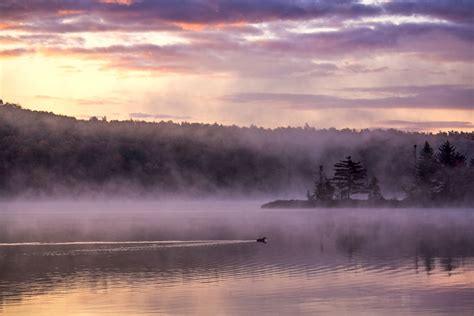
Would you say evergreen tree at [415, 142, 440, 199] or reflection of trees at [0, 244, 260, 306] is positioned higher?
evergreen tree at [415, 142, 440, 199]

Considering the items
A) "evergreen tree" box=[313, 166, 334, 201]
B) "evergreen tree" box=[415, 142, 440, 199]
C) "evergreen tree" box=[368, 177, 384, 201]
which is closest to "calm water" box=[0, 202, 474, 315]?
"evergreen tree" box=[415, 142, 440, 199]

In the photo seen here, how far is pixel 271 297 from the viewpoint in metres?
44.7

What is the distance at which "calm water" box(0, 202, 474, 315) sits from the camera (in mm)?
42469

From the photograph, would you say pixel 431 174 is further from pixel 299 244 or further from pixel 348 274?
pixel 348 274

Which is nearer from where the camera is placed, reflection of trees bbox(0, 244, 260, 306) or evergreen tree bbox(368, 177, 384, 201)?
reflection of trees bbox(0, 244, 260, 306)

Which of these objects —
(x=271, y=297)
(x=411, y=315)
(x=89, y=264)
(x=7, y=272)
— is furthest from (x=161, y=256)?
(x=411, y=315)

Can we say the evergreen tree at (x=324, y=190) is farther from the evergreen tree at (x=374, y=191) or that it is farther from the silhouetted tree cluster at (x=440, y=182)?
the silhouetted tree cluster at (x=440, y=182)

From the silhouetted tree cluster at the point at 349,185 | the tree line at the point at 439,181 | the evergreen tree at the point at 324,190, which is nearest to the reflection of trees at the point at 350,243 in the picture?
the tree line at the point at 439,181

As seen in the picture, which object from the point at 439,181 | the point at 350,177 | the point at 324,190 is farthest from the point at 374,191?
the point at 439,181

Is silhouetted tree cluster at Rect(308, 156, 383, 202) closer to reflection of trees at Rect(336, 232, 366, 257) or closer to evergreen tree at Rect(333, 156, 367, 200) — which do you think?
evergreen tree at Rect(333, 156, 367, 200)

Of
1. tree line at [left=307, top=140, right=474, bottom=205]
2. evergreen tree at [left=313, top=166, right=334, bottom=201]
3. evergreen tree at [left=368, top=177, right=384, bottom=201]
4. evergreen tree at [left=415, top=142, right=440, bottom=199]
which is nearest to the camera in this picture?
tree line at [left=307, top=140, right=474, bottom=205]

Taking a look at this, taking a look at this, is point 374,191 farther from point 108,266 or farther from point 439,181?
point 108,266

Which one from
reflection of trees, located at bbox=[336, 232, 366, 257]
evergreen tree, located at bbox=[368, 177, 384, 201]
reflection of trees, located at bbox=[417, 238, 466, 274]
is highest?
evergreen tree, located at bbox=[368, 177, 384, 201]

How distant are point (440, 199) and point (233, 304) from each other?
138 m
